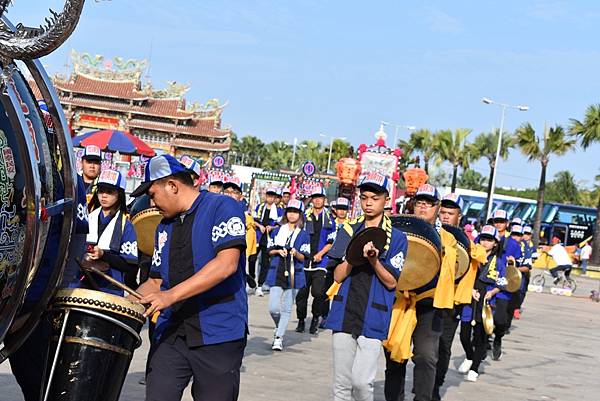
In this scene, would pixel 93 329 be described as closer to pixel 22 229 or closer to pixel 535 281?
pixel 22 229

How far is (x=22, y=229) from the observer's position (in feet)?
13.3

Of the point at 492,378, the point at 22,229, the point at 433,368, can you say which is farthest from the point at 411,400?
the point at 22,229

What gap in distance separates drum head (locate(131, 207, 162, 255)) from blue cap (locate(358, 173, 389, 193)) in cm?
179

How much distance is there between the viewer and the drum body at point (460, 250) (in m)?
9.56

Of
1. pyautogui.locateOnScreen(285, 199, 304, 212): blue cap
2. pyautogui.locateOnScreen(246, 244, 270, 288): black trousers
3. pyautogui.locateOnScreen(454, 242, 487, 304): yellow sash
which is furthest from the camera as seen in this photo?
pyautogui.locateOnScreen(246, 244, 270, 288): black trousers

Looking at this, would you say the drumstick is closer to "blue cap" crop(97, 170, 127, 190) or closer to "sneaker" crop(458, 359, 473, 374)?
"blue cap" crop(97, 170, 127, 190)

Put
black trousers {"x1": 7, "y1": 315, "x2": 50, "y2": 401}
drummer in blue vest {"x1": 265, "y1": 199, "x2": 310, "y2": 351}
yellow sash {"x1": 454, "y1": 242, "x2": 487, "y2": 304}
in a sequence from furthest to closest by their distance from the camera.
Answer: drummer in blue vest {"x1": 265, "y1": 199, "x2": 310, "y2": 351}, yellow sash {"x1": 454, "y1": 242, "x2": 487, "y2": 304}, black trousers {"x1": 7, "y1": 315, "x2": 50, "y2": 401}

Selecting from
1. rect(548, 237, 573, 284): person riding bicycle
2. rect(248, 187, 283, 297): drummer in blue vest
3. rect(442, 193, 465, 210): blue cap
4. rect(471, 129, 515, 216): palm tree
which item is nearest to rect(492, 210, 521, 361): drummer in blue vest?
rect(442, 193, 465, 210): blue cap

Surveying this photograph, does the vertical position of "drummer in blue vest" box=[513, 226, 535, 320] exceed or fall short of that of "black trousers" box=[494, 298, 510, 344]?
it exceeds it

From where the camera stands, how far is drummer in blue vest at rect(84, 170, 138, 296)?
23.2 feet

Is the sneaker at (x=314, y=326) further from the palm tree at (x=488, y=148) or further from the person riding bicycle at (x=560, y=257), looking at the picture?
the palm tree at (x=488, y=148)

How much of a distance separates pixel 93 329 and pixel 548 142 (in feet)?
163

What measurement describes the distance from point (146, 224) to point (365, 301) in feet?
6.64

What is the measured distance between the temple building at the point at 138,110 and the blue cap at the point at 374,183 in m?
49.4
